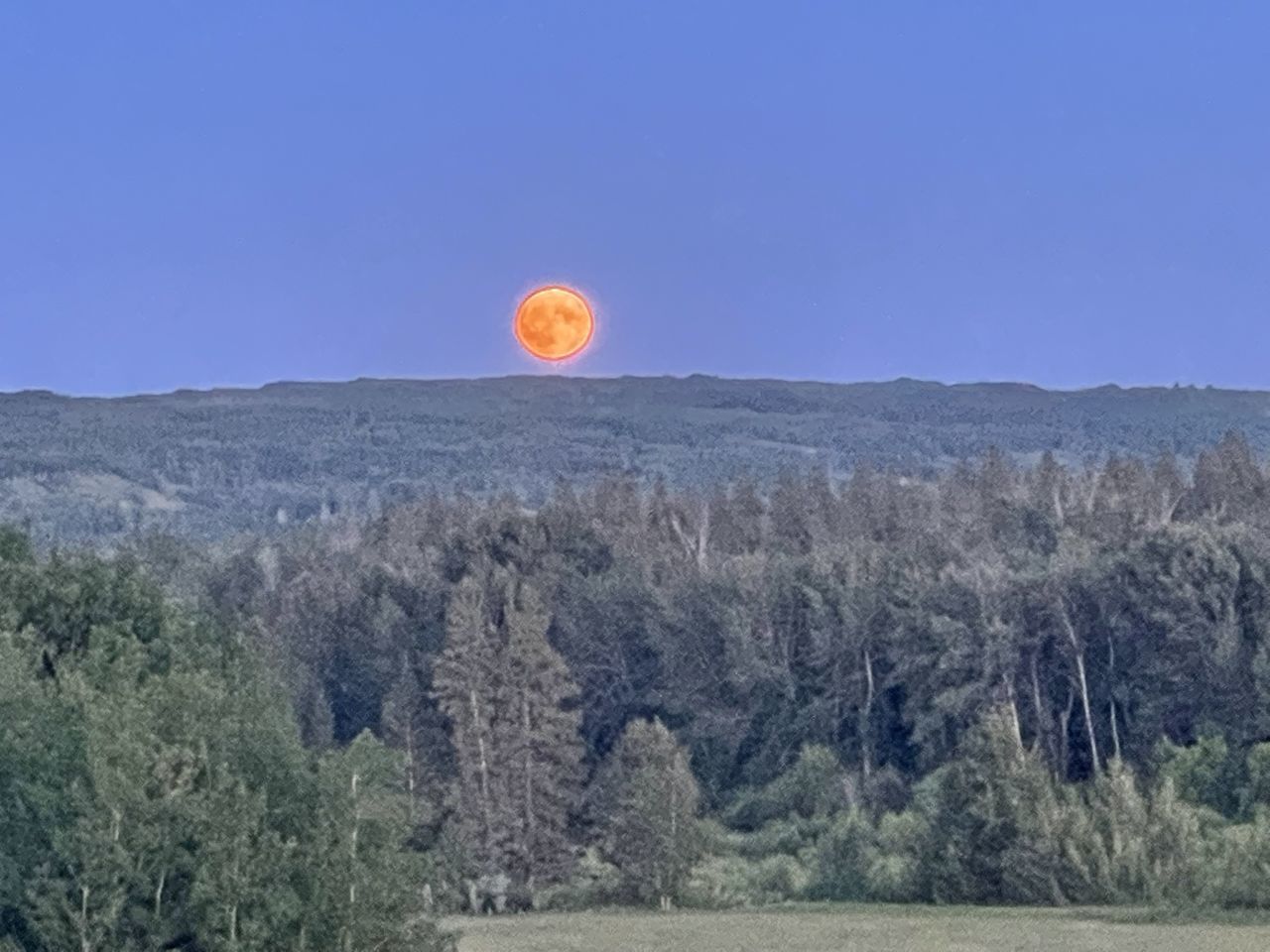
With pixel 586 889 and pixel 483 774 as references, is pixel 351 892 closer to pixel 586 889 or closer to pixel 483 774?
pixel 586 889

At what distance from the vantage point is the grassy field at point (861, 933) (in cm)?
3927

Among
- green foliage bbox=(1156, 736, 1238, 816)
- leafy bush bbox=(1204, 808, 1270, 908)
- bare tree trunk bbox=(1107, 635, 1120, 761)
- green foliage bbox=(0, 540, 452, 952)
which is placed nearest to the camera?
green foliage bbox=(0, 540, 452, 952)

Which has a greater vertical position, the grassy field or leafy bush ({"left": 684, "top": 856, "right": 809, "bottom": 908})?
the grassy field

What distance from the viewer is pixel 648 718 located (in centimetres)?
7438

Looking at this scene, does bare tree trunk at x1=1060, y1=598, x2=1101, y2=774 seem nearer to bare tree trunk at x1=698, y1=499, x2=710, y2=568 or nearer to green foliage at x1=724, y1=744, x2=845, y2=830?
green foliage at x1=724, y1=744, x2=845, y2=830

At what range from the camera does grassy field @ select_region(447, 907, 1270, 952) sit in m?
39.3

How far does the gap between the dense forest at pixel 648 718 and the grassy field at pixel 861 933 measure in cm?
236

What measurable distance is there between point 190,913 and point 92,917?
55.8 inches

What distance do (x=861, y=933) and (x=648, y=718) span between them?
3201cm

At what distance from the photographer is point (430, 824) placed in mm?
57875

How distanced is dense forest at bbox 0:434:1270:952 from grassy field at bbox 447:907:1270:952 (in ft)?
7.73

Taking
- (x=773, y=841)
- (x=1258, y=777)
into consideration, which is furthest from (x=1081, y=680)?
(x=773, y=841)

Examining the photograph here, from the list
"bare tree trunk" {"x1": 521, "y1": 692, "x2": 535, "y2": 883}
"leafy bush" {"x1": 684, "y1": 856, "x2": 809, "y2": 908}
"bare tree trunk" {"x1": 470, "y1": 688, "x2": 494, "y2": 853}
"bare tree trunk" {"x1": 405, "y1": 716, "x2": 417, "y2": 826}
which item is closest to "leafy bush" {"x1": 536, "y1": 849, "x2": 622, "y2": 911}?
"bare tree trunk" {"x1": 521, "y1": 692, "x2": 535, "y2": 883}

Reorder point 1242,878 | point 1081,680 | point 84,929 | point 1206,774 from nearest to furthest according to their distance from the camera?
point 84,929 < point 1242,878 < point 1206,774 < point 1081,680
